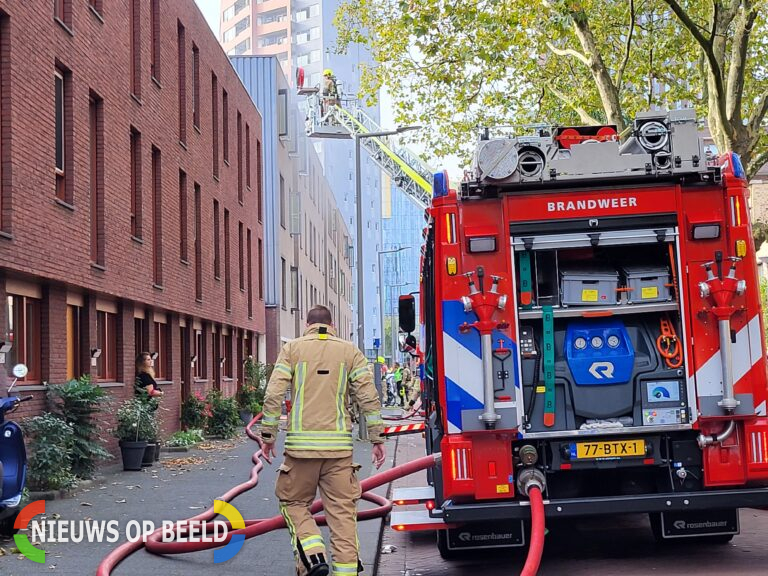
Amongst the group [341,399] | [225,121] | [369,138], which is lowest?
[341,399]

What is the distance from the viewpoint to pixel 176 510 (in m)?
11.4

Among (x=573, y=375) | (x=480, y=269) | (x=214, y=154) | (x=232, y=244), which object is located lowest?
(x=573, y=375)

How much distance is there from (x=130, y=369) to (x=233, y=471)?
407 cm

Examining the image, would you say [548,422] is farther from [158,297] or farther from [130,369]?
[158,297]

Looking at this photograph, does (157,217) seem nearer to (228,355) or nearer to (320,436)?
(228,355)

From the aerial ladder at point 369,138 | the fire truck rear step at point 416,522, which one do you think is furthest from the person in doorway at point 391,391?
the fire truck rear step at point 416,522

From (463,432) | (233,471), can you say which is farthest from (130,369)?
(463,432)

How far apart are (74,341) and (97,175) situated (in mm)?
2811

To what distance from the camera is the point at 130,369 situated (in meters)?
19.1

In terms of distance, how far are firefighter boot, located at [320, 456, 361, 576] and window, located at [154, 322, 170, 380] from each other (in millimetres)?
15037

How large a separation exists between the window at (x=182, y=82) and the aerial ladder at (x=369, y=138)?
21388 mm

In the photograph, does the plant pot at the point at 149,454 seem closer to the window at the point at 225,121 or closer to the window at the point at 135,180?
the window at the point at 135,180

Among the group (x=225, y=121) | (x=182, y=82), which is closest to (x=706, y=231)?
(x=182, y=82)

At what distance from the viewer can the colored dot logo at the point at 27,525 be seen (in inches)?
331
